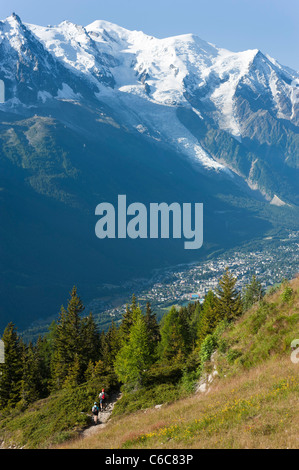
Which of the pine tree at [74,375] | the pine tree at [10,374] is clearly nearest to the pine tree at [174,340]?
the pine tree at [74,375]

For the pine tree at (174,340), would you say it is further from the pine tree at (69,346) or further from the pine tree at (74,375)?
the pine tree at (74,375)

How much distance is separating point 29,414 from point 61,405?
4.76 m

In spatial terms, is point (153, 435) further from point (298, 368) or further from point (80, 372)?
point (80, 372)

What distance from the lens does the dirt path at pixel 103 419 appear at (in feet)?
87.7

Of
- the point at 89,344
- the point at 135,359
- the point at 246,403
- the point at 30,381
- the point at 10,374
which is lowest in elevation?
the point at 30,381

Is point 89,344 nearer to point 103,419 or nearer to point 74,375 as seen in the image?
point 74,375

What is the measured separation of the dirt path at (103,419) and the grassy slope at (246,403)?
1.51 meters

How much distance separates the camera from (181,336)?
186 feet

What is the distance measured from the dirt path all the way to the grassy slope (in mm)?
1506

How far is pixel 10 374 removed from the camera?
173 feet

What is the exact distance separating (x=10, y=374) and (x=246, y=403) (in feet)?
152

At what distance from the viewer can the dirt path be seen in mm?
26731

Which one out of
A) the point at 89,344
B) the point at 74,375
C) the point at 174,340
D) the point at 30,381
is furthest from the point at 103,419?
the point at 89,344
